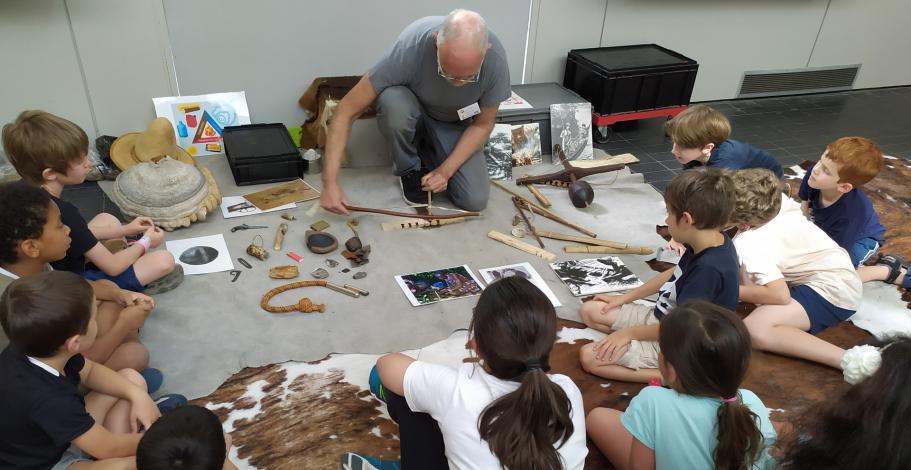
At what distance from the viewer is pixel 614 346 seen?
2367 millimetres

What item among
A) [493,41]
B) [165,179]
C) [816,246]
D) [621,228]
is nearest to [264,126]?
[165,179]

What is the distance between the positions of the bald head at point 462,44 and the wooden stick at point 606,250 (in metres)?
1.09

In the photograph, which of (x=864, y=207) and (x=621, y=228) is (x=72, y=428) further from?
(x=864, y=207)

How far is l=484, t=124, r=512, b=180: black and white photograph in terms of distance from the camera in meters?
4.14

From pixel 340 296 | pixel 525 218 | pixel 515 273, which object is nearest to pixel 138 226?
pixel 340 296

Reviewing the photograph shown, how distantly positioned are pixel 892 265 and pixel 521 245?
193cm

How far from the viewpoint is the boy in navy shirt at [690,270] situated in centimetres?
214

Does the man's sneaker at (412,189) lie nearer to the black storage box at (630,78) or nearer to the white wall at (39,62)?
the black storage box at (630,78)

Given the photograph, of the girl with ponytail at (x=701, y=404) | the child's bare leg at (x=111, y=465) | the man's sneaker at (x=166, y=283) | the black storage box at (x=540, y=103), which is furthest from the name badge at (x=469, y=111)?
the child's bare leg at (x=111, y=465)

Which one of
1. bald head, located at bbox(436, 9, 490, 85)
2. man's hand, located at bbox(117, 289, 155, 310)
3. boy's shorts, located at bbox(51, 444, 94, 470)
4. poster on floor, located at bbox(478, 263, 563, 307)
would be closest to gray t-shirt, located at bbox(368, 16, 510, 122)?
bald head, located at bbox(436, 9, 490, 85)

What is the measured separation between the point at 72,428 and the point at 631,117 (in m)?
4.25

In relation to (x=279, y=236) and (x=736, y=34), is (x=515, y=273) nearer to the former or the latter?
(x=279, y=236)

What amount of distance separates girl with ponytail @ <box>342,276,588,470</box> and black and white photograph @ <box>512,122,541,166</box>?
9.47 ft

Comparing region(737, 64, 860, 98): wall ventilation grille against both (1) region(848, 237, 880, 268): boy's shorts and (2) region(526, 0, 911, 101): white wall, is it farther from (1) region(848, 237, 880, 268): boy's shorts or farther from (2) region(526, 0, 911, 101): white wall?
(1) region(848, 237, 880, 268): boy's shorts
